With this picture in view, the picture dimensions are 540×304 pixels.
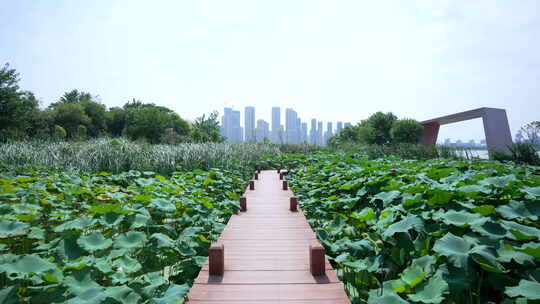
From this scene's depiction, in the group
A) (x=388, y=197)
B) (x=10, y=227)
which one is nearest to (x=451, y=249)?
(x=388, y=197)

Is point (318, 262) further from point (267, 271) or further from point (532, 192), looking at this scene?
point (532, 192)

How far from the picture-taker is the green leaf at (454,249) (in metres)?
1.78

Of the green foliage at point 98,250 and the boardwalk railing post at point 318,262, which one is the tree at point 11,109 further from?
the boardwalk railing post at point 318,262

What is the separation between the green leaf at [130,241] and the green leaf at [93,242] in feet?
0.24

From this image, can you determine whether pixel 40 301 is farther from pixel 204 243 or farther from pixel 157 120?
pixel 157 120

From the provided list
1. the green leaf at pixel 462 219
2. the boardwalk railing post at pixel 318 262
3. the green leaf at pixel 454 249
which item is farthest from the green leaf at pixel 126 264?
the green leaf at pixel 462 219

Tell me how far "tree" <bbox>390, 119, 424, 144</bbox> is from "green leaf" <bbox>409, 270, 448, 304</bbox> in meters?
24.6

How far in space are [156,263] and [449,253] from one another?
7.56 feet

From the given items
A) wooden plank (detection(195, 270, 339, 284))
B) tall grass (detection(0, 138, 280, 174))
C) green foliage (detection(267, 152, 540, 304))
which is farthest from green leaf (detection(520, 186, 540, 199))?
tall grass (detection(0, 138, 280, 174))

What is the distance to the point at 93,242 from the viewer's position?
7.59 feet

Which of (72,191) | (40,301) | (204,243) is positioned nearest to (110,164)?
(72,191)

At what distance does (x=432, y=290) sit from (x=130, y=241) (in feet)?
7.38

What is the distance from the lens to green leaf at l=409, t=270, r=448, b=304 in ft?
5.32

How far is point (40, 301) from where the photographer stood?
1.73 meters
